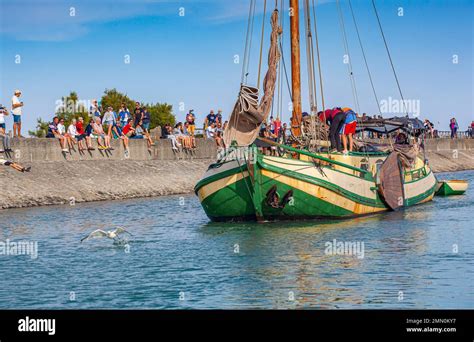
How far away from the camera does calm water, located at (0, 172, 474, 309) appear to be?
2123 cm

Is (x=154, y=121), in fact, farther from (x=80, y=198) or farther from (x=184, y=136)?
(x=80, y=198)

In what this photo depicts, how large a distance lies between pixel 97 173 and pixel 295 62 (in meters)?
15.2

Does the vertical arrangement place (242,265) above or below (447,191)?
above

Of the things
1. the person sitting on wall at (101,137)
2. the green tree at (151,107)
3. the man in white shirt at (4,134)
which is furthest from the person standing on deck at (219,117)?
the green tree at (151,107)

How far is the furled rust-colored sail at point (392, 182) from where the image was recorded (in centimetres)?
4016

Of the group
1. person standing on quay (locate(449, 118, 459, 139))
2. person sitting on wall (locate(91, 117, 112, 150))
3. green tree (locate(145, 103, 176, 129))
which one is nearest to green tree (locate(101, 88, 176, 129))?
green tree (locate(145, 103, 176, 129))

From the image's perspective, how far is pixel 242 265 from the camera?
2584cm

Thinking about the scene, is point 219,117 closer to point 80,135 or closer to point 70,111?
point 80,135

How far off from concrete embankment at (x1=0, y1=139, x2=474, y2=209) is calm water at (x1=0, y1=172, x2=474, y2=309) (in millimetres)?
8568

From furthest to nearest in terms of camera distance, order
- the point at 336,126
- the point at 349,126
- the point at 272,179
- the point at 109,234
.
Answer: the point at 349,126 → the point at 336,126 → the point at 272,179 → the point at 109,234

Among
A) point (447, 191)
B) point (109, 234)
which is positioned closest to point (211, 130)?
point (447, 191)

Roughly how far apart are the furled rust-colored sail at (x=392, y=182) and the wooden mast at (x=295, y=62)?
4.07 metres

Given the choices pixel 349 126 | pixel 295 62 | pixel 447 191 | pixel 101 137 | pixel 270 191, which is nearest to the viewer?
pixel 270 191
